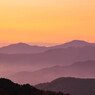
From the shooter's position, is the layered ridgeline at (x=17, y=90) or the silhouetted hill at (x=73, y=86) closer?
the layered ridgeline at (x=17, y=90)

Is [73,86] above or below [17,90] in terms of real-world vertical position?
below

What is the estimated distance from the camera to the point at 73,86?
17738 cm

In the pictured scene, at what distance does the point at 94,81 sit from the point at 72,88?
39.8ft

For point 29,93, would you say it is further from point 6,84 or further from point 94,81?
point 94,81

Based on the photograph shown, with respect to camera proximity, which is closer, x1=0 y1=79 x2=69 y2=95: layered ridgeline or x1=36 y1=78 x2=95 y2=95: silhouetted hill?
x1=0 y1=79 x2=69 y2=95: layered ridgeline

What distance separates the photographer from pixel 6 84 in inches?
2904

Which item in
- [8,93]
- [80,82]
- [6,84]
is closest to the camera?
[8,93]

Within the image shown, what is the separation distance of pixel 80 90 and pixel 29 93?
99584mm

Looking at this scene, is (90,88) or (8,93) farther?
(90,88)

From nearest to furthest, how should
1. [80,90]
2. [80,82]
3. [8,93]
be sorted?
[8,93] → [80,90] → [80,82]

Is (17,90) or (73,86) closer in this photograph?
(17,90)

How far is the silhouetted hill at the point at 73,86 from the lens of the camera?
167 meters

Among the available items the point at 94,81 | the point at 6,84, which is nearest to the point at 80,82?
the point at 94,81

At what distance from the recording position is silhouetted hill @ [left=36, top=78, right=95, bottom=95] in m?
167
